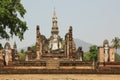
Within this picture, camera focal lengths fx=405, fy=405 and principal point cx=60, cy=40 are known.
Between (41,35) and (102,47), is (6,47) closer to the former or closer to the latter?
(102,47)

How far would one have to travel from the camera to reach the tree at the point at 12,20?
91.7 ft

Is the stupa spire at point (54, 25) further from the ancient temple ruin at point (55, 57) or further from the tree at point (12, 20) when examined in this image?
the tree at point (12, 20)

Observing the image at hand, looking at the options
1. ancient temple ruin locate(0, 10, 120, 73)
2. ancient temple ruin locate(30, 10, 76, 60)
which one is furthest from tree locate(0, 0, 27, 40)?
ancient temple ruin locate(30, 10, 76, 60)

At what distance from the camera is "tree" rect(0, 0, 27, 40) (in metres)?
27.9

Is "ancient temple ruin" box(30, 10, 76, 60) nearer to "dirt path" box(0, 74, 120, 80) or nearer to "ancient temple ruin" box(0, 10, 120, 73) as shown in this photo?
"ancient temple ruin" box(0, 10, 120, 73)

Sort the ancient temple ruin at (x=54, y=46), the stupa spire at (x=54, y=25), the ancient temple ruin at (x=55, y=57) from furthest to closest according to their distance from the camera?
the stupa spire at (x=54, y=25), the ancient temple ruin at (x=54, y=46), the ancient temple ruin at (x=55, y=57)

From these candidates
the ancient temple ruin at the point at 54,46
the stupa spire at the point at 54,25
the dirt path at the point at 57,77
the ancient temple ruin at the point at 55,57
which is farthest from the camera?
the stupa spire at the point at 54,25

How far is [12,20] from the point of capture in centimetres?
2844

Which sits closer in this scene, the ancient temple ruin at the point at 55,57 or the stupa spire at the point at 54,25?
the ancient temple ruin at the point at 55,57

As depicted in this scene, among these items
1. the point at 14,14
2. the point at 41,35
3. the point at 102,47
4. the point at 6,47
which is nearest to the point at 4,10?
the point at 14,14

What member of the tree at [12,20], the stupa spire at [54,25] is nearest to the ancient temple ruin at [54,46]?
the stupa spire at [54,25]

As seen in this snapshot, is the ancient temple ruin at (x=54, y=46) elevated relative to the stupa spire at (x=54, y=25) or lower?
lower

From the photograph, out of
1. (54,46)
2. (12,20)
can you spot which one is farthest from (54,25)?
(12,20)

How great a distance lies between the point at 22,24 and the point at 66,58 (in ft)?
43.6
